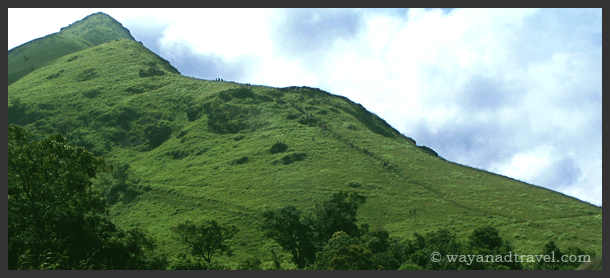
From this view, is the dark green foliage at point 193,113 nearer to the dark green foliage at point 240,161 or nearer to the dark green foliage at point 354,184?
the dark green foliage at point 240,161

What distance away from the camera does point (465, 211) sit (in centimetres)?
8600

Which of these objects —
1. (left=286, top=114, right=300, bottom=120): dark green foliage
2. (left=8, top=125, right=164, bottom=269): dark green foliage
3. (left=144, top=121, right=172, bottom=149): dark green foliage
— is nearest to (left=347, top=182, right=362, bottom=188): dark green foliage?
(left=286, top=114, right=300, bottom=120): dark green foliage

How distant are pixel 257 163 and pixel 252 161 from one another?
2.58 m

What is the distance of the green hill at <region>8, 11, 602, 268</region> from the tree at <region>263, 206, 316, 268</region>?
25.2 feet

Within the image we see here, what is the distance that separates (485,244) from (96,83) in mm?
164656

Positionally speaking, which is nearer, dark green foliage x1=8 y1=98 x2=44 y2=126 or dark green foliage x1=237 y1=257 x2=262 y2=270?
dark green foliage x1=237 y1=257 x2=262 y2=270

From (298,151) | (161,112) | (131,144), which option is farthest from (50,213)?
(161,112)

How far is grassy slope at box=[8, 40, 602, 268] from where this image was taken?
270 ft

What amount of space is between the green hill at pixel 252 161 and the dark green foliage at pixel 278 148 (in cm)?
97

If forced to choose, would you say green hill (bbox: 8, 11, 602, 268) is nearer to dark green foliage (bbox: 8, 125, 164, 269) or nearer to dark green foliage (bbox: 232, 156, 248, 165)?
dark green foliage (bbox: 232, 156, 248, 165)

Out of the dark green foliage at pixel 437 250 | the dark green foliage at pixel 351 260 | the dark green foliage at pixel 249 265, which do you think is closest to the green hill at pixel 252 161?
the dark green foliage at pixel 249 265

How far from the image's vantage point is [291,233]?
64500 millimetres

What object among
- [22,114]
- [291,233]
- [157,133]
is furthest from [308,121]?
[22,114]

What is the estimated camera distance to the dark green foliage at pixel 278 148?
4849 inches
